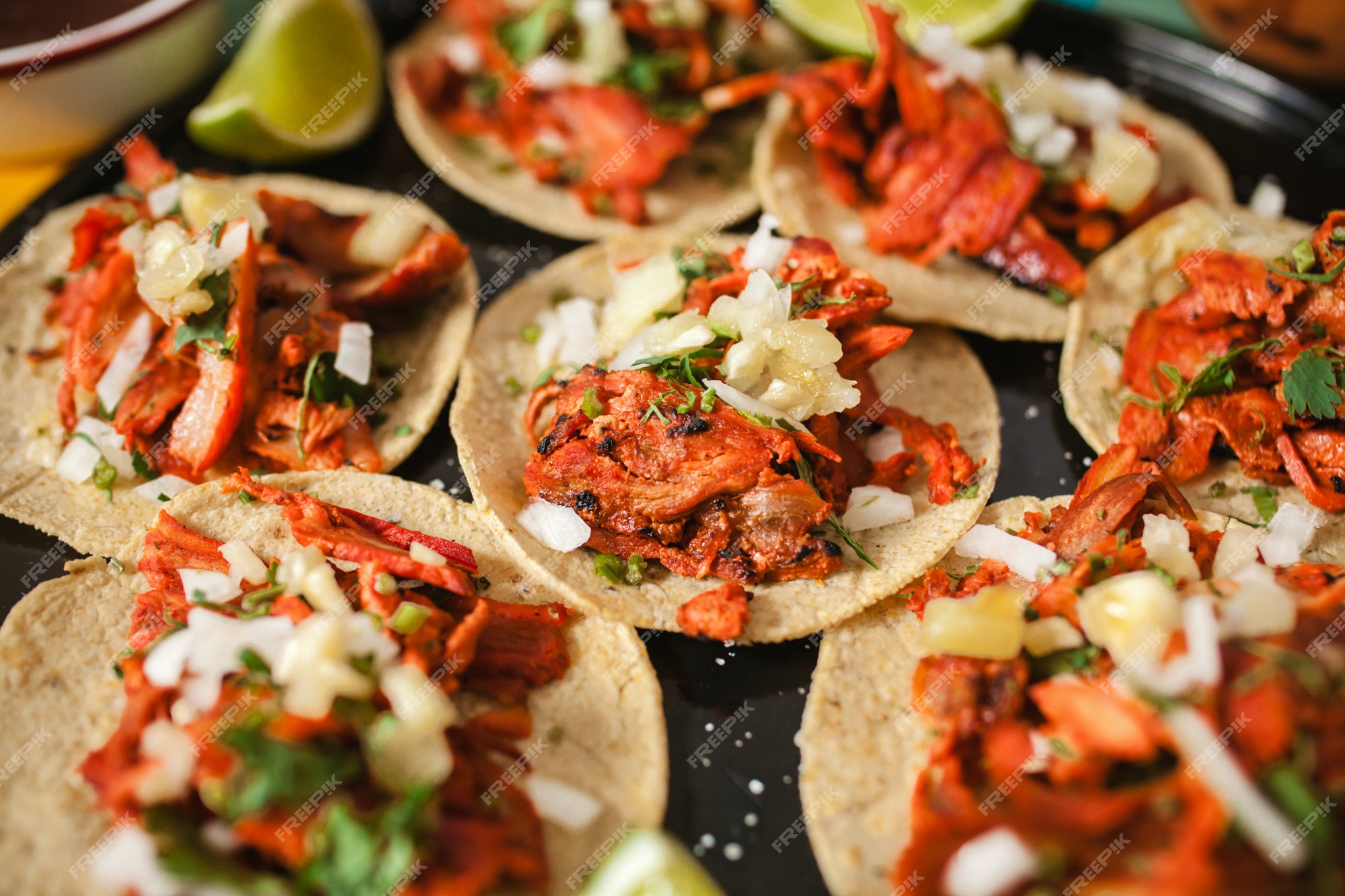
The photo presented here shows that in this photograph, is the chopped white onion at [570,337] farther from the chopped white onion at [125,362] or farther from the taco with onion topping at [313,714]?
the chopped white onion at [125,362]

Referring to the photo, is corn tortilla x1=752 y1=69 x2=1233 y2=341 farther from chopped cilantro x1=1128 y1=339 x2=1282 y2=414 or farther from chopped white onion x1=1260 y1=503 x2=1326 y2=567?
chopped white onion x1=1260 y1=503 x2=1326 y2=567

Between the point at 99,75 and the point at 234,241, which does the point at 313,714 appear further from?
the point at 99,75

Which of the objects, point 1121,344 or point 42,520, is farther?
point 1121,344

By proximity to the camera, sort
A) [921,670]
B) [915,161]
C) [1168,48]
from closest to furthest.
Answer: [921,670] < [915,161] < [1168,48]

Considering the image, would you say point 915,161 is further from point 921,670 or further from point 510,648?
point 510,648

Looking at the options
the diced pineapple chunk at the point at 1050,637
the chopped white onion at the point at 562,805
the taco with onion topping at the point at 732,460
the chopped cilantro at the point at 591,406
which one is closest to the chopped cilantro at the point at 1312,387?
the taco with onion topping at the point at 732,460

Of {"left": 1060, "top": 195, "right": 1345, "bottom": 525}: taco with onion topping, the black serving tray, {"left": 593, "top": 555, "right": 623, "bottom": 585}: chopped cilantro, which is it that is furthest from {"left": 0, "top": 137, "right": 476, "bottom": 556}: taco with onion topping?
{"left": 1060, "top": 195, "right": 1345, "bottom": 525}: taco with onion topping

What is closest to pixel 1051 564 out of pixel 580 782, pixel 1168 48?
pixel 580 782
